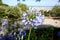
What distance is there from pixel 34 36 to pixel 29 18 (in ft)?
2.47

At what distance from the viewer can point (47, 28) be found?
2383mm

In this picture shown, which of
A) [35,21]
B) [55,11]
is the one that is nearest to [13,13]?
[55,11]

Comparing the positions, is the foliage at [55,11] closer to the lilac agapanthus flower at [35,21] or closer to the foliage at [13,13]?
the foliage at [13,13]

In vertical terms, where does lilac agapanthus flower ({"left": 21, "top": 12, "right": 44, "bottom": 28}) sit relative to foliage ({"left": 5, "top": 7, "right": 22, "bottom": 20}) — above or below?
above

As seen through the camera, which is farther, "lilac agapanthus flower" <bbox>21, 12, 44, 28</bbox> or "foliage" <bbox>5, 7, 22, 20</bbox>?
"foliage" <bbox>5, 7, 22, 20</bbox>

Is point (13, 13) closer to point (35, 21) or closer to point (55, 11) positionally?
point (55, 11)

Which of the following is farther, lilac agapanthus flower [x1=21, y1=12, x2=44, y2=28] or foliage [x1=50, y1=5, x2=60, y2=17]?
foliage [x1=50, y1=5, x2=60, y2=17]

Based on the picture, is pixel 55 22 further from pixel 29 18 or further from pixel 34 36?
pixel 29 18

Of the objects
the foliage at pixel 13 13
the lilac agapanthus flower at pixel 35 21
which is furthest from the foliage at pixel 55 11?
the lilac agapanthus flower at pixel 35 21

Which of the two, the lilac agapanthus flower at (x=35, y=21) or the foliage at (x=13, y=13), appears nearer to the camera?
the lilac agapanthus flower at (x=35, y=21)

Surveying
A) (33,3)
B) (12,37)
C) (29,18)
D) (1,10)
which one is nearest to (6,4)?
(1,10)

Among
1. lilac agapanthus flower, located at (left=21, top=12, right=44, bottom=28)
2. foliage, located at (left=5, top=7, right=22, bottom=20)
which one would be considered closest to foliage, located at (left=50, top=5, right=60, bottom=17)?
foliage, located at (left=5, top=7, right=22, bottom=20)

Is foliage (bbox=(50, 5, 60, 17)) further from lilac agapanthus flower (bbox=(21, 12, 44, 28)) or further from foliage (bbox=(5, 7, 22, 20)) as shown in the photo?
lilac agapanthus flower (bbox=(21, 12, 44, 28))

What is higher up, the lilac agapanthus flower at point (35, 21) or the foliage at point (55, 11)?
the lilac agapanthus flower at point (35, 21)
